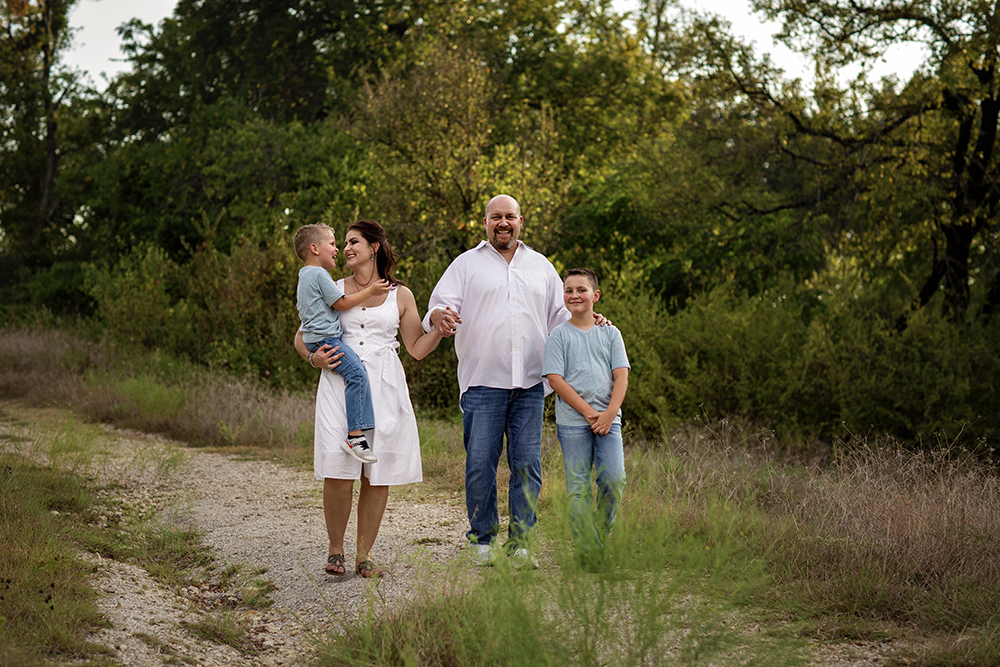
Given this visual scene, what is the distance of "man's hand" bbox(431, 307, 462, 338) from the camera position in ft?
15.2

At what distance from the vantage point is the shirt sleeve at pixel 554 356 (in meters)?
4.69

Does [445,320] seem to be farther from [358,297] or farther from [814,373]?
[814,373]

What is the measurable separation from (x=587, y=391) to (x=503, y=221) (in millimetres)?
1051

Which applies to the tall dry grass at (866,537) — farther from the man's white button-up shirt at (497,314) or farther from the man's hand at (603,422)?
the man's white button-up shirt at (497,314)

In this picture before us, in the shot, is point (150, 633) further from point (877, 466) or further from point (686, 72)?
point (686, 72)

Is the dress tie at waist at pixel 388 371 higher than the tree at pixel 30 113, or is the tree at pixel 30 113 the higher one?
the tree at pixel 30 113

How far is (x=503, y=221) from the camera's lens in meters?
4.82

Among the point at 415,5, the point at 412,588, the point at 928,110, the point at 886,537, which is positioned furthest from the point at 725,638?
the point at 415,5

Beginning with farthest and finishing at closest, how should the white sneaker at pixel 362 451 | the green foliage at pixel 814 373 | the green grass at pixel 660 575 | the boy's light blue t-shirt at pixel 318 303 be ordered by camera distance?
the green foliage at pixel 814 373 < the boy's light blue t-shirt at pixel 318 303 < the white sneaker at pixel 362 451 < the green grass at pixel 660 575

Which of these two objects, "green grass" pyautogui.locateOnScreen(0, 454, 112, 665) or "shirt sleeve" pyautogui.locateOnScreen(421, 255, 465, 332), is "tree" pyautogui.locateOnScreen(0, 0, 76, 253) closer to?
"green grass" pyautogui.locateOnScreen(0, 454, 112, 665)

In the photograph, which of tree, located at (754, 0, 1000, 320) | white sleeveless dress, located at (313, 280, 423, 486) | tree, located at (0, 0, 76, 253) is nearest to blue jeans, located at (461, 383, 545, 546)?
white sleeveless dress, located at (313, 280, 423, 486)

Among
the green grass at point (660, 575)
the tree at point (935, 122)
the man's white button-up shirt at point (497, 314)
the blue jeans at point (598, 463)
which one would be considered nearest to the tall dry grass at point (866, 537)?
the green grass at point (660, 575)

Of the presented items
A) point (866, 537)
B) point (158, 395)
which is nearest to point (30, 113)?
point (158, 395)

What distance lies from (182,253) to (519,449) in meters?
20.1
